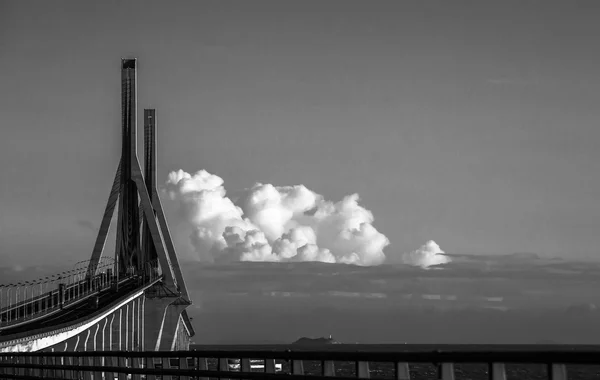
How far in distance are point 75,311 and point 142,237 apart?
47.0 m

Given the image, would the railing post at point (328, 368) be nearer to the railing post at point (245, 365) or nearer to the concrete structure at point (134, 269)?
the railing post at point (245, 365)

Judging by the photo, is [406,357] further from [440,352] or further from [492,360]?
[492,360]

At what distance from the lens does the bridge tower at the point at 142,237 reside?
12069cm

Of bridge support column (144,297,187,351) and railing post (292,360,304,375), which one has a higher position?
bridge support column (144,297,187,351)

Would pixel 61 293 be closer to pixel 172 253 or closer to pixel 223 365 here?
pixel 172 253

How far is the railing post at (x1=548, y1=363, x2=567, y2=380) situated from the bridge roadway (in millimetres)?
54159

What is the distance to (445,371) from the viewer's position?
→ 12398 millimetres

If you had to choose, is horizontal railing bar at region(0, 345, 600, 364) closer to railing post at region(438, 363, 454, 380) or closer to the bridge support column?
railing post at region(438, 363, 454, 380)

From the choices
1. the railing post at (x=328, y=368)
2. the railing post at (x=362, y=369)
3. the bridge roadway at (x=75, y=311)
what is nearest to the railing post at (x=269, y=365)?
the railing post at (x=328, y=368)

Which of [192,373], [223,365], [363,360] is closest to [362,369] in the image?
[363,360]

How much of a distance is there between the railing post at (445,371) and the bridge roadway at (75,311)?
2055 inches

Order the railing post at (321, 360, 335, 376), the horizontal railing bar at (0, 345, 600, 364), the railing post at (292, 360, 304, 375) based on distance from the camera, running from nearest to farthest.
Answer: the horizontal railing bar at (0, 345, 600, 364)
the railing post at (321, 360, 335, 376)
the railing post at (292, 360, 304, 375)

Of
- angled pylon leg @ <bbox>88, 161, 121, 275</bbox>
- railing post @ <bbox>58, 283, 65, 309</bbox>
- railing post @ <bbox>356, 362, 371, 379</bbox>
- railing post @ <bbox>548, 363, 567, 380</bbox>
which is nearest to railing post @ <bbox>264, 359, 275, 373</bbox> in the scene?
railing post @ <bbox>356, 362, 371, 379</bbox>

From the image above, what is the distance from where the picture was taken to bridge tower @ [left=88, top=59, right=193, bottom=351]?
121 m
